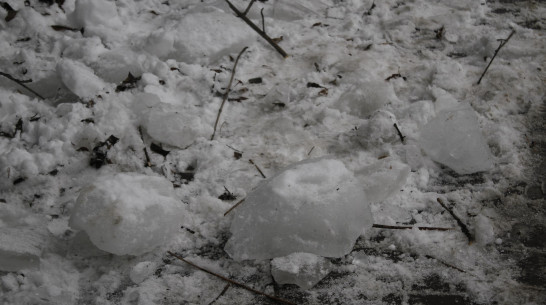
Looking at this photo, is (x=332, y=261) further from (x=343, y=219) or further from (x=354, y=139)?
(x=354, y=139)

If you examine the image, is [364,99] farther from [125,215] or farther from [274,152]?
[125,215]

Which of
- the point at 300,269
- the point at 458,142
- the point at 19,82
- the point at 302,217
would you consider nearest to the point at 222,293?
the point at 300,269

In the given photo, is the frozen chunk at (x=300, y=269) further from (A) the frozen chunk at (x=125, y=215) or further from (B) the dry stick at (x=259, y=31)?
(B) the dry stick at (x=259, y=31)

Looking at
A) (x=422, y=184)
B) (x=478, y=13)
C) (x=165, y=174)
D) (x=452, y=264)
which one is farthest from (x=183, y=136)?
(x=478, y=13)

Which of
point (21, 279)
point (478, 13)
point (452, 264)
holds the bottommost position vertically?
point (21, 279)

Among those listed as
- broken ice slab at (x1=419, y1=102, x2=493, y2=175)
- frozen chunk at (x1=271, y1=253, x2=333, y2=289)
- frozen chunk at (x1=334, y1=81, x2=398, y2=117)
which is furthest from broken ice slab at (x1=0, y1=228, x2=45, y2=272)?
broken ice slab at (x1=419, y1=102, x2=493, y2=175)

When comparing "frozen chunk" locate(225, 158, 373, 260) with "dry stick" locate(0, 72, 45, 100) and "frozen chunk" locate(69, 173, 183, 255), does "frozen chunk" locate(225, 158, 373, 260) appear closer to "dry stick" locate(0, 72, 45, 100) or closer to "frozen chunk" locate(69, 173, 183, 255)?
"frozen chunk" locate(69, 173, 183, 255)
